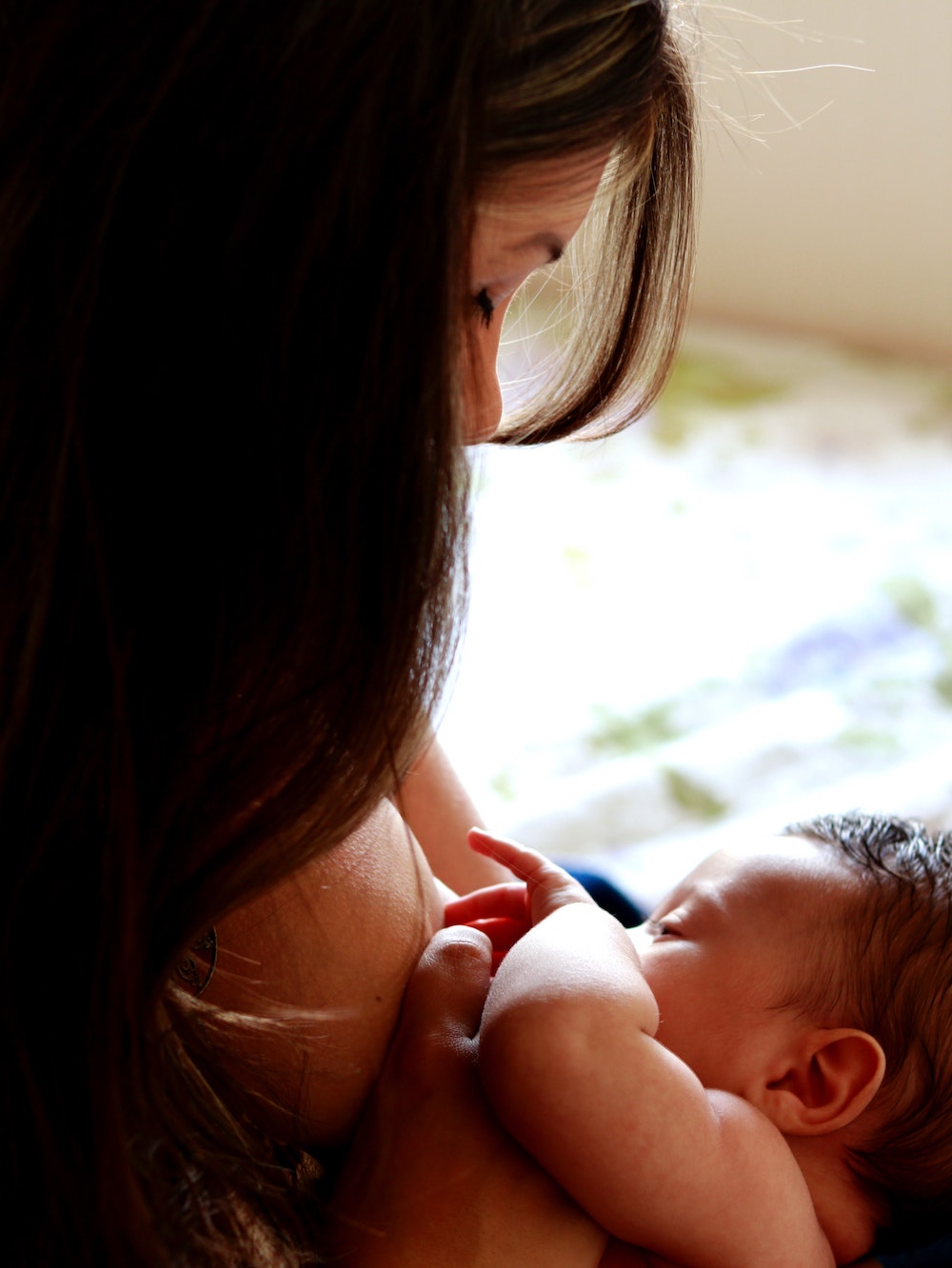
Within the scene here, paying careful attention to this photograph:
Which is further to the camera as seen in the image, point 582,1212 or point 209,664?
point 582,1212

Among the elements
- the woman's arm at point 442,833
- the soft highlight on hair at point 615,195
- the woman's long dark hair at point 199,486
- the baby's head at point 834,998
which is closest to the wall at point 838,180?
the soft highlight on hair at point 615,195

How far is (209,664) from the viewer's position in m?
0.49

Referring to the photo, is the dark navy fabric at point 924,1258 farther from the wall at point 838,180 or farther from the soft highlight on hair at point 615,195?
the wall at point 838,180

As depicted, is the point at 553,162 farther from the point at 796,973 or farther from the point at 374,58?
the point at 796,973

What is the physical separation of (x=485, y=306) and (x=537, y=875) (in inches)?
13.1

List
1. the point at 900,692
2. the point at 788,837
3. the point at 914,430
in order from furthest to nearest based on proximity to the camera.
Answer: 1. the point at 914,430
2. the point at 900,692
3. the point at 788,837

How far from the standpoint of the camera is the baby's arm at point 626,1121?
0.59m

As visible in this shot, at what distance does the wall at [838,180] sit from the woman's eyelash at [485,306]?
47.0 inches

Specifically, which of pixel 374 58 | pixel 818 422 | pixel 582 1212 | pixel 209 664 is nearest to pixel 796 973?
pixel 582 1212

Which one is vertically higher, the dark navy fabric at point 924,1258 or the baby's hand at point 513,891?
the baby's hand at point 513,891

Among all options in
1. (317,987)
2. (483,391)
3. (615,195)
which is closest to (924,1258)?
(317,987)

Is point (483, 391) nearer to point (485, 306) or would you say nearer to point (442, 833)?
point (485, 306)

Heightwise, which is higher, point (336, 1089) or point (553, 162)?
point (553, 162)

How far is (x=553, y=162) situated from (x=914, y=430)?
129 cm
